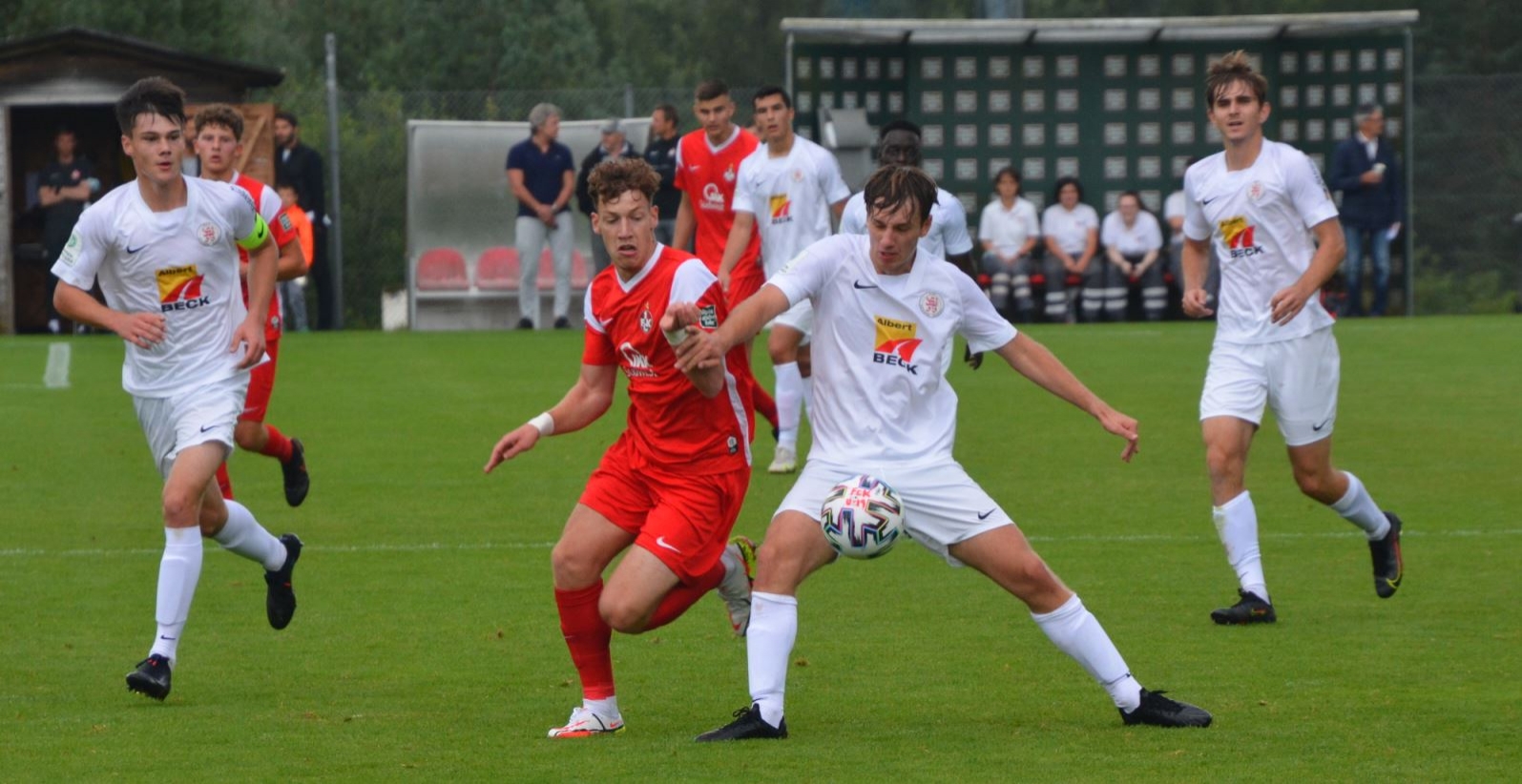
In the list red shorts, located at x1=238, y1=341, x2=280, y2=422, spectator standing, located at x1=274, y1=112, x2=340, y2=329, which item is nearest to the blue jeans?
spectator standing, located at x1=274, y1=112, x2=340, y2=329

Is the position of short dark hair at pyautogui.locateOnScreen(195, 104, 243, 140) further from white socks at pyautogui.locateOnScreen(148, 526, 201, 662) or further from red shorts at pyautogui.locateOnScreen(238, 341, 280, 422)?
white socks at pyautogui.locateOnScreen(148, 526, 201, 662)

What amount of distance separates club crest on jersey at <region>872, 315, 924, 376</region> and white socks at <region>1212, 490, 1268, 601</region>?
252 cm

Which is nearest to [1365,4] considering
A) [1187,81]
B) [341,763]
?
[1187,81]

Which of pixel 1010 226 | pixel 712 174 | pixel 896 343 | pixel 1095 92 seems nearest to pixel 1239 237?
pixel 896 343

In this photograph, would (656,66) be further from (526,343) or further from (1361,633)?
(1361,633)

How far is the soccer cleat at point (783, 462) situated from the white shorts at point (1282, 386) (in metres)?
4.28

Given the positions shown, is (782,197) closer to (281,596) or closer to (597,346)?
(281,596)

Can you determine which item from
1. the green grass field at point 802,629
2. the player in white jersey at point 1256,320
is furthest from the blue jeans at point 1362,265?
the player in white jersey at point 1256,320

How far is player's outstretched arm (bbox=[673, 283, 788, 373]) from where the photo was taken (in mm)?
5910

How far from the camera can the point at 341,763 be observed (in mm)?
5988

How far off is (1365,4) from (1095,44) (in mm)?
27446

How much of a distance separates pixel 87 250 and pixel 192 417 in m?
0.69

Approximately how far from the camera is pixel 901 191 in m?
6.16

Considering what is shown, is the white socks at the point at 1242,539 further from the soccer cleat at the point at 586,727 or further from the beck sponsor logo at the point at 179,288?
the beck sponsor logo at the point at 179,288
